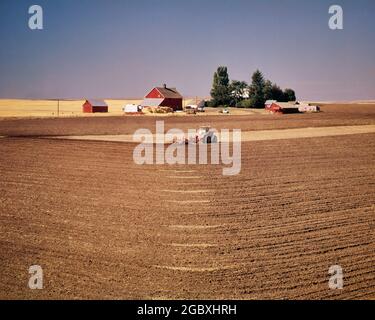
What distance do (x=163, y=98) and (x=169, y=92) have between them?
16.1ft

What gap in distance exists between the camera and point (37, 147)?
28.3 m

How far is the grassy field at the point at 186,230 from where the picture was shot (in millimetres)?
8672

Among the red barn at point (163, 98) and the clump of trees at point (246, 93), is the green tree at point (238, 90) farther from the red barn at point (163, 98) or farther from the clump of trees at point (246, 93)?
the red barn at point (163, 98)

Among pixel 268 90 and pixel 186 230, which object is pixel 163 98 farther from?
pixel 186 230

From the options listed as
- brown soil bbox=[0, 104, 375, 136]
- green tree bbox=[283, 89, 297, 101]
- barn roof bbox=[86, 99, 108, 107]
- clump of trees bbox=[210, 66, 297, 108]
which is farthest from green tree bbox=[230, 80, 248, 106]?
brown soil bbox=[0, 104, 375, 136]

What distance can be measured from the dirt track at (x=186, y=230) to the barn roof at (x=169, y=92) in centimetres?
6852

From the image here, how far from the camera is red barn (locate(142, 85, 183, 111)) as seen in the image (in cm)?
8612

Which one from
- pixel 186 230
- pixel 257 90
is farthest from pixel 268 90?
pixel 186 230

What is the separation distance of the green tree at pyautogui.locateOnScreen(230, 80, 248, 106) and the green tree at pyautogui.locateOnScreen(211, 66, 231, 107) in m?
1.29

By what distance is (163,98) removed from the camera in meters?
86.8

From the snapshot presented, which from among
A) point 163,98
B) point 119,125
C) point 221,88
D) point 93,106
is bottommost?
point 119,125

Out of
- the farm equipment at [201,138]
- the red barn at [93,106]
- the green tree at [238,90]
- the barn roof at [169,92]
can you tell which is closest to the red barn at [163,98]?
the barn roof at [169,92]

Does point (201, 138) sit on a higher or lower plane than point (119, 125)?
lower
